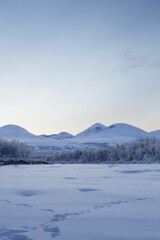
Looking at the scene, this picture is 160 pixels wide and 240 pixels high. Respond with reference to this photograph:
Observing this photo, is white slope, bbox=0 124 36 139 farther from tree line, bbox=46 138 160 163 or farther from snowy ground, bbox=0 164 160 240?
snowy ground, bbox=0 164 160 240

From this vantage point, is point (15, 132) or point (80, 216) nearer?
point (80, 216)

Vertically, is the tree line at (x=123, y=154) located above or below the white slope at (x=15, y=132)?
below

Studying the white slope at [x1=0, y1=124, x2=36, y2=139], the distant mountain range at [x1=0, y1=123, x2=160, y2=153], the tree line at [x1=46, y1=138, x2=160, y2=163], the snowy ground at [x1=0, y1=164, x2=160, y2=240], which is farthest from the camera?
the white slope at [x1=0, y1=124, x2=36, y2=139]

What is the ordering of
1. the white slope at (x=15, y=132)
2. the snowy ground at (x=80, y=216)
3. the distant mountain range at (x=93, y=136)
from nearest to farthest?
the snowy ground at (x=80, y=216), the distant mountain range at (x=93, y=136), the white slope at (x=15, y=132)

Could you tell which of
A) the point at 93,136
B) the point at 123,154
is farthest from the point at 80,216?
the point at 93,136

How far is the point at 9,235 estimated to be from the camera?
1103 millimetres

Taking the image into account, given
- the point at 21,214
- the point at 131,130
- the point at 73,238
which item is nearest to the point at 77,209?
the point at 21,214

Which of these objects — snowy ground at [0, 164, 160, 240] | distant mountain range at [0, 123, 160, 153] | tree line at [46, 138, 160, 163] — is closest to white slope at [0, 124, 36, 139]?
distant mountain range at [0, 123, 160, 153]

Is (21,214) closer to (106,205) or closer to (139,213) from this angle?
(106,205)

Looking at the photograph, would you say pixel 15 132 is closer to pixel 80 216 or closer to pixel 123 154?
pixel 123 154

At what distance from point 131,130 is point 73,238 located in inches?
4621

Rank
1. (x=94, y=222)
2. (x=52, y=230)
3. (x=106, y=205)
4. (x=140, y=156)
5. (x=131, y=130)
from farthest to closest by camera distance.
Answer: (x=131, y=130) < (x=140, y=156) < (x=106, y=205) < (x=94, y=222) < (x=52, y=230)

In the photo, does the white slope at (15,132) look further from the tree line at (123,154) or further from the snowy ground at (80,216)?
the snowy ground at (80,216)

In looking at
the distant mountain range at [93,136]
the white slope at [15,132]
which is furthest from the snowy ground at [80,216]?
the white slope at [15,132]
